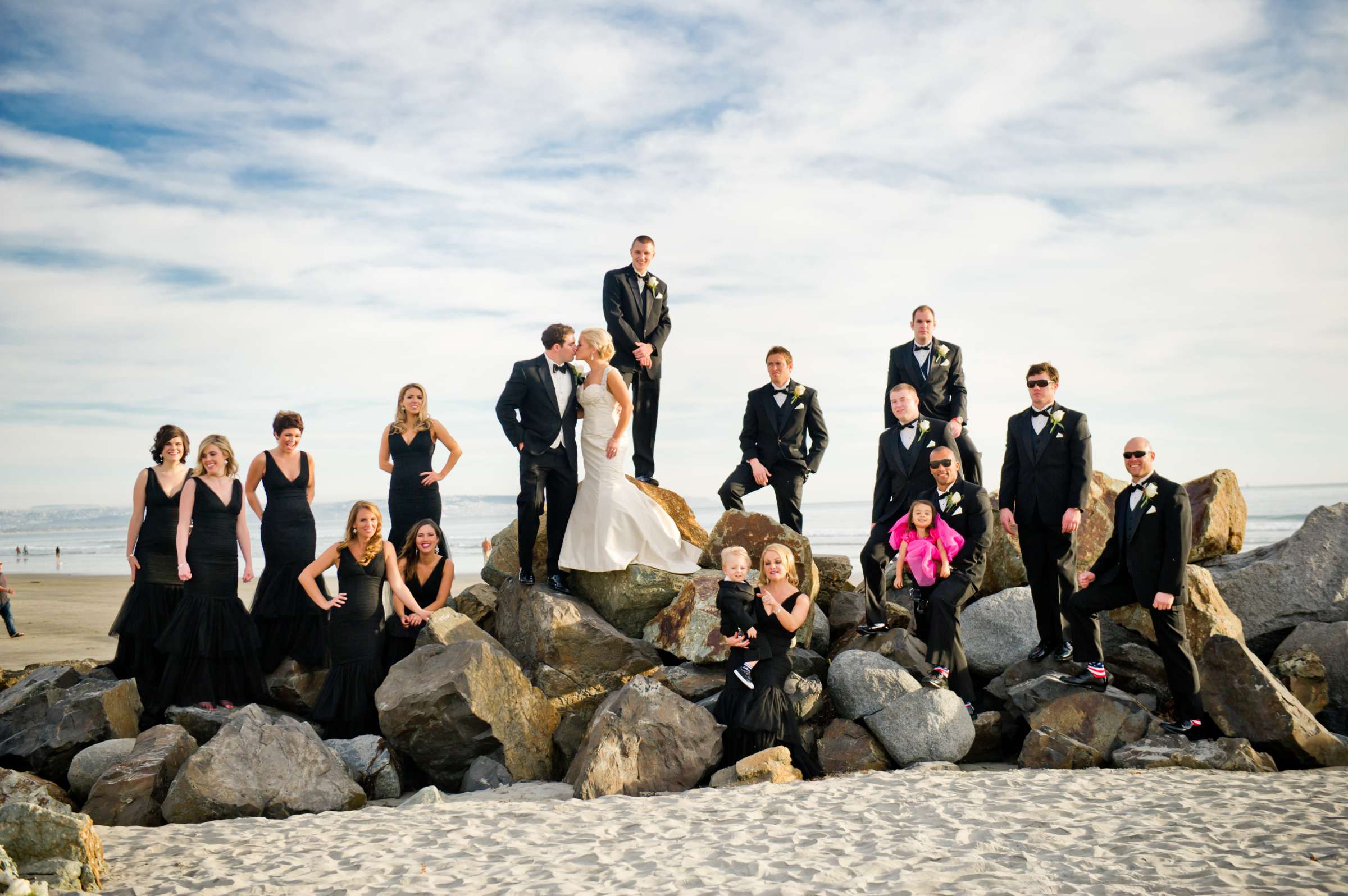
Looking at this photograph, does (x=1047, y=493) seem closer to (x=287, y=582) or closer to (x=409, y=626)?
(x=409, y=626)

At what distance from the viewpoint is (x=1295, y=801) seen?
559cm

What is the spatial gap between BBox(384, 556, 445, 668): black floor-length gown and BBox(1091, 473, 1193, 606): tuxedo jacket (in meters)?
5.17

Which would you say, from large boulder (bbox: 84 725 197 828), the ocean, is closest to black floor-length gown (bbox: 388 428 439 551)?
large boulder (bbox: 84 725 197 828)

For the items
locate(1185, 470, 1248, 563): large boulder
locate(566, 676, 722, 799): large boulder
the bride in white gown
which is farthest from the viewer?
locate(1185, 470, 1248, 563): large boulder

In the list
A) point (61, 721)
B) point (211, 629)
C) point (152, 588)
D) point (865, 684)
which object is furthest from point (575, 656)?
point (61, 721)

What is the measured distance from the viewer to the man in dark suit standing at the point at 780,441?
8523mm

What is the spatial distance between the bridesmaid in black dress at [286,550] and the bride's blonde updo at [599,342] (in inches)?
96.4

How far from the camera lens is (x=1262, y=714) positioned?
6.55m

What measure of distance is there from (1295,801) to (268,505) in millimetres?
7445

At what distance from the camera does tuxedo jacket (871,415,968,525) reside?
300 inches

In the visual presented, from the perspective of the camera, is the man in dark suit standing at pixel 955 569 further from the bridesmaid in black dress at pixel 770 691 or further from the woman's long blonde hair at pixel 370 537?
the woman's long blonde hair at pixel 370 537

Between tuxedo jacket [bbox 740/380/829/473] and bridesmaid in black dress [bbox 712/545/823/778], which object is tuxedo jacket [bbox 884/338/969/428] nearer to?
tuxedo jacket [bbox 740/380/829/473]

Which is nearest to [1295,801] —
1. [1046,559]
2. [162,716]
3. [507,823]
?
[1046,559]

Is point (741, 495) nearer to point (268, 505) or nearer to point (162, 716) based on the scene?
point (268, 505)
